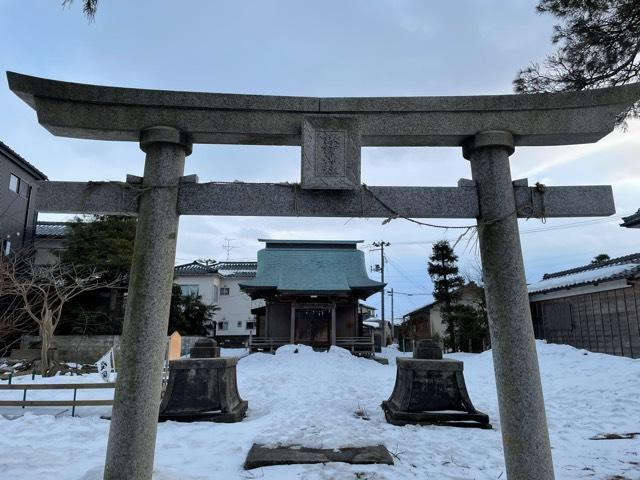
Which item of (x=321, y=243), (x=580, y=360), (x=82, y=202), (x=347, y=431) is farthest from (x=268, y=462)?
(x=321, y=243)

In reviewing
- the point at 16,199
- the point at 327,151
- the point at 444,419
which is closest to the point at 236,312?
the point at 16,199

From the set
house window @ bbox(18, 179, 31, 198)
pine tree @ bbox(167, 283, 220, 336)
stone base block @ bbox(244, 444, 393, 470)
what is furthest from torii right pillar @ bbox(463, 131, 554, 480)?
pine tree @ bbox(167, 283, 220, 336)

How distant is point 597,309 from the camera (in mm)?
16031

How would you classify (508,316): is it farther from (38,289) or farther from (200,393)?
(38,289)

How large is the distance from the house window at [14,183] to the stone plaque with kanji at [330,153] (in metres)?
21.1

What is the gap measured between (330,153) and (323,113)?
444 mm

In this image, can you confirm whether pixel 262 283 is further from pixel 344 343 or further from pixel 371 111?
pixel 371 111

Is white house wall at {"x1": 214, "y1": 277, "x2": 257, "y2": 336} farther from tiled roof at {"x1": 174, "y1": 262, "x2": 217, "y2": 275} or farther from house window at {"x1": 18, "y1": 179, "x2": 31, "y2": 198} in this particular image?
house window at {"x1": 18, "y1": 179, "x2": 31, "y2": 198}

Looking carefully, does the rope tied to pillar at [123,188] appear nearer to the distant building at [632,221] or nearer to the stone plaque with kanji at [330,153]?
the stone plaque with kanji at [330,153]

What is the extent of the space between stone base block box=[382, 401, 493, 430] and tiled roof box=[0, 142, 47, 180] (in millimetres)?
20157

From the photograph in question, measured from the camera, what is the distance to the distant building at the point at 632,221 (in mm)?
13625

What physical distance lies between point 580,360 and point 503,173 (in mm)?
12363

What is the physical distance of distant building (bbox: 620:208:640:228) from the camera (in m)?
13.6

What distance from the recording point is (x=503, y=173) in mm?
4301
